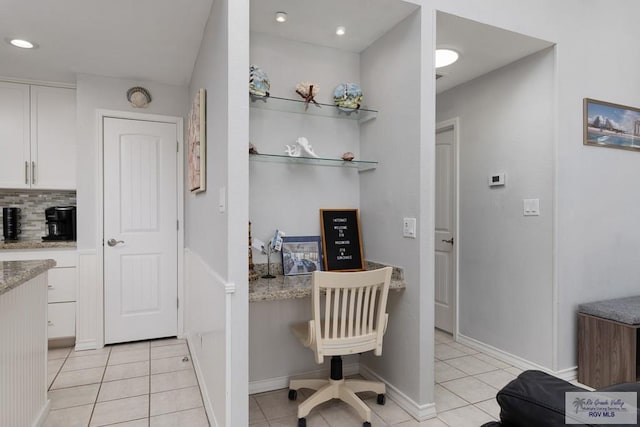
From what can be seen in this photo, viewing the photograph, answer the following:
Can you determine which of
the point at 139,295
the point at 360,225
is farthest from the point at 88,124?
the point at 360,225

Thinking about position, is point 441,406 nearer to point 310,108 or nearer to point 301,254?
point 301,254

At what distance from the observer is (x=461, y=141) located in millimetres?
3479

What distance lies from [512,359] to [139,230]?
11.3 feet

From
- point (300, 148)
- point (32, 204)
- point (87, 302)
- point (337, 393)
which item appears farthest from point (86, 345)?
point (300, 148)

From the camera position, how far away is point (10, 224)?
344 centimetres

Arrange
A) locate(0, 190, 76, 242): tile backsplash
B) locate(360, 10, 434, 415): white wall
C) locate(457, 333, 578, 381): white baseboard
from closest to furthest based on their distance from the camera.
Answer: locate(360, 10, 434, 415): white wall, locate(457, 333, 578, 381): white baseboard, locate(0, 190, 76, 242): tile backsplash

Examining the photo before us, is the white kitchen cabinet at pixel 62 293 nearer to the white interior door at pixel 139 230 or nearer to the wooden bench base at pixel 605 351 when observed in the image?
the white interior door at pixel 139 230

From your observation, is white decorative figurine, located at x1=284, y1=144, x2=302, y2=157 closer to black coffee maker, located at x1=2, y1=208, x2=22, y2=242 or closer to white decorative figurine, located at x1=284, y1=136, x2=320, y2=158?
white decorative figurine, located at x1=284, y1=136, x2=320, y2=158

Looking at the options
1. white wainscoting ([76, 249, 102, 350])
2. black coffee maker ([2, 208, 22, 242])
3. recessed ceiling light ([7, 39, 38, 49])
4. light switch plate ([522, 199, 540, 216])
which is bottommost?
white wainscoting ([76, 249, 102, 350])

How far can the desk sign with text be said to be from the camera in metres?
2.62

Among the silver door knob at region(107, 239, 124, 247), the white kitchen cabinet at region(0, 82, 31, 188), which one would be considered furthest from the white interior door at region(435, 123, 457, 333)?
the white kitchen cabinet at region(0, 82, 31, 188)

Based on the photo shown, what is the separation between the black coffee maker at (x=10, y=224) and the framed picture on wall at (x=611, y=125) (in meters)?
4.96

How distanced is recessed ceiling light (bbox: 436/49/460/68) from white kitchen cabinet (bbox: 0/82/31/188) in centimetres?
361

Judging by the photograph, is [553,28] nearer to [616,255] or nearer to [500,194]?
[500,194]
